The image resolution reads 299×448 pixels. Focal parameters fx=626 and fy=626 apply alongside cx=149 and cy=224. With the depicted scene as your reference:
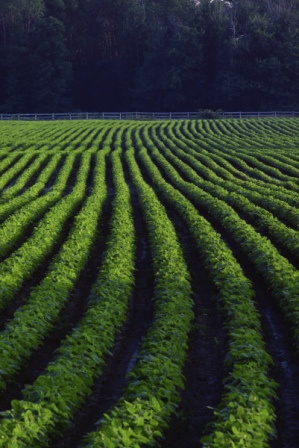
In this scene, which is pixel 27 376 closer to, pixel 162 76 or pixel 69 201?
pixel 69 201

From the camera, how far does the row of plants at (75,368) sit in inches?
299

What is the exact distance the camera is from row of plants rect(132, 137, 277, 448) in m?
7.45

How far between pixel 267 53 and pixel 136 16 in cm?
2579

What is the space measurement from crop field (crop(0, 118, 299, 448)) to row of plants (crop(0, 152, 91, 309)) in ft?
0.18

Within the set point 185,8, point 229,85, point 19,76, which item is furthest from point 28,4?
point 229,85

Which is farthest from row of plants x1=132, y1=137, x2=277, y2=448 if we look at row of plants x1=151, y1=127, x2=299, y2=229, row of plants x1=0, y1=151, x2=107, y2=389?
row of plants x1=151, y1=127, x2=299, y2=229

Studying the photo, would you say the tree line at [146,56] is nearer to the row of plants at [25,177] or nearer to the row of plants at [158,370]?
the row of plants at [25,177]

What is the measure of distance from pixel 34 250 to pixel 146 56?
276ft

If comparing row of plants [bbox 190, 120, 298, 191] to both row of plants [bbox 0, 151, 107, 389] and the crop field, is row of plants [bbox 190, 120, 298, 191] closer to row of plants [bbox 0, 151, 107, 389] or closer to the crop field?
the crop field

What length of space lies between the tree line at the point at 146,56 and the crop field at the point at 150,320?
61723mm

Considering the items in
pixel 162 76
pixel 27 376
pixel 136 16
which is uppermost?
pixel 136 16

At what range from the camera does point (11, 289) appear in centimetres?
1347

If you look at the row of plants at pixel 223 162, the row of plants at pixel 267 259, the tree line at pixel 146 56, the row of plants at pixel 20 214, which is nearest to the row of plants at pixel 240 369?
the row of plants at pixel 267 259

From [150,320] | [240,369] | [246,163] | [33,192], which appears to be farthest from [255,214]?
[246,163]
